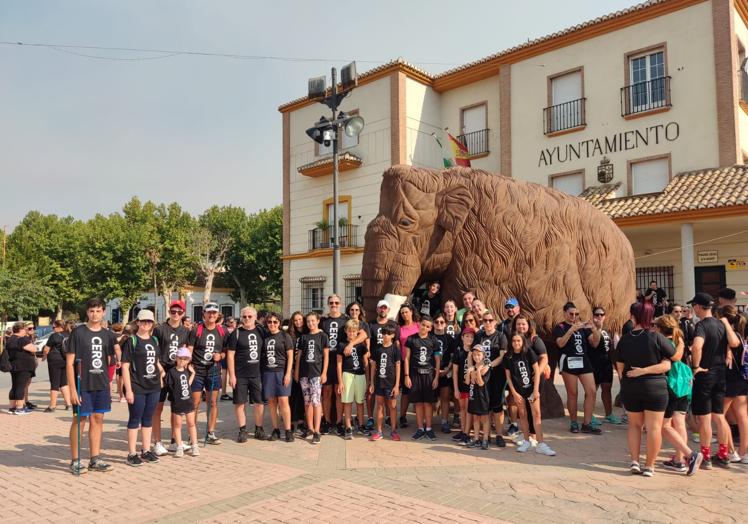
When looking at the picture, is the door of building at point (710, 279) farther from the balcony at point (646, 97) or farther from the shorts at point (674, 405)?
the shorts at point (674, 405)

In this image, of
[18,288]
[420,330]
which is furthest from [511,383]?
[18,288]

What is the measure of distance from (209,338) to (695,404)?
5.30 meters

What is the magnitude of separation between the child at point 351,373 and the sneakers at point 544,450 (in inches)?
84.7

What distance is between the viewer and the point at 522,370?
6.46 meters

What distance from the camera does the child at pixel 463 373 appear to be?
688cm

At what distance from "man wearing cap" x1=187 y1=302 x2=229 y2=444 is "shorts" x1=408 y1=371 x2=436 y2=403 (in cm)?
232

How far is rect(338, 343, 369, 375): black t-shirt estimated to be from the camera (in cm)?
724

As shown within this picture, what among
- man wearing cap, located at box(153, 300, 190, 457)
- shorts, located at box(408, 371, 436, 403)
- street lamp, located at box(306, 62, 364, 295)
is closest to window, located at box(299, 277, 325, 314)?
street lamp, located at box(306, 62, 364, 295)

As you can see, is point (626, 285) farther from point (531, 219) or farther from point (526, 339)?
point (526, 339)

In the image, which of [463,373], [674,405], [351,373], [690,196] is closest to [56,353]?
[351,373]

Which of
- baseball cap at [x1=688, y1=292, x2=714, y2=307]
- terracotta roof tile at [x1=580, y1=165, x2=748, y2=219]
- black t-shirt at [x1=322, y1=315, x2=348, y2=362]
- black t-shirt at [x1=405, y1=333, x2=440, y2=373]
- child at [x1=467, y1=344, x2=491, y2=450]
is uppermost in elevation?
terracotta roof tile at [x1=580, y1=165, x2=748, y2=219]

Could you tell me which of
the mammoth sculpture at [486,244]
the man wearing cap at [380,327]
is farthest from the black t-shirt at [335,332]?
the mammoth sculpture at [486,244]

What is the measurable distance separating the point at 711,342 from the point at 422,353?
9.92 ft

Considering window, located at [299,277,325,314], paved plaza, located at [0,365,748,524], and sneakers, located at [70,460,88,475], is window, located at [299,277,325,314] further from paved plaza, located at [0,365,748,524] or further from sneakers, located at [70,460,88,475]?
sneakers, located at [70,460,88,475]
